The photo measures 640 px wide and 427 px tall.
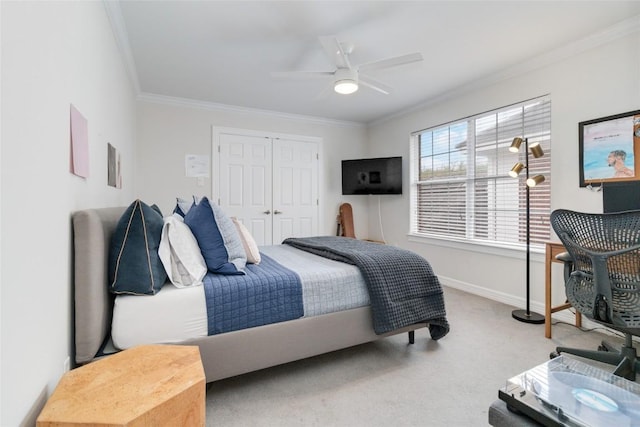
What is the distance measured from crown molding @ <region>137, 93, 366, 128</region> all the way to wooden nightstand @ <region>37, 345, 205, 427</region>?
371cm

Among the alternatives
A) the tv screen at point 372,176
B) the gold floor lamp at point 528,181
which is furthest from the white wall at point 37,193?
the tv screen at point 372,176

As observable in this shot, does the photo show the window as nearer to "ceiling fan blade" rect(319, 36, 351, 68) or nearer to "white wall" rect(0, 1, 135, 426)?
"ceiling fan blade" rect(319, 36, 351, 68)

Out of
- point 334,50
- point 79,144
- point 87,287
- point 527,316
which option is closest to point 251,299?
point 87,287

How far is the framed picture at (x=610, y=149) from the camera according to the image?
93.2 inches

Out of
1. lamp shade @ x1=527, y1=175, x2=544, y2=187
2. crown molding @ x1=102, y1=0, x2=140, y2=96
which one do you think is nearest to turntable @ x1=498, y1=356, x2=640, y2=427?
lamp shade @ x1=527, y1=175, x2=544, y2=187

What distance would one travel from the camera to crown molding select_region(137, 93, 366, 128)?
3.94m

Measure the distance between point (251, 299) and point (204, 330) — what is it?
27 centimetres

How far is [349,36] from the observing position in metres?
2.56

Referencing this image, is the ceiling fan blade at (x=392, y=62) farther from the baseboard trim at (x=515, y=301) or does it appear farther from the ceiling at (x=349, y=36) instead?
the baseboard trim at (x=515, y=301)

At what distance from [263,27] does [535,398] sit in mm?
2792

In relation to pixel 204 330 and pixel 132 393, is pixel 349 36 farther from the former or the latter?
pixel 132 393

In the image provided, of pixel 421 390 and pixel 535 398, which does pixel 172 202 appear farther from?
pixel 535 398

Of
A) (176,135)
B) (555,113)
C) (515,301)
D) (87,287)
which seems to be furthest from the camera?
(176,135)

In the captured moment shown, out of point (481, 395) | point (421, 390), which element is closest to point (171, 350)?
point (421, 390)
